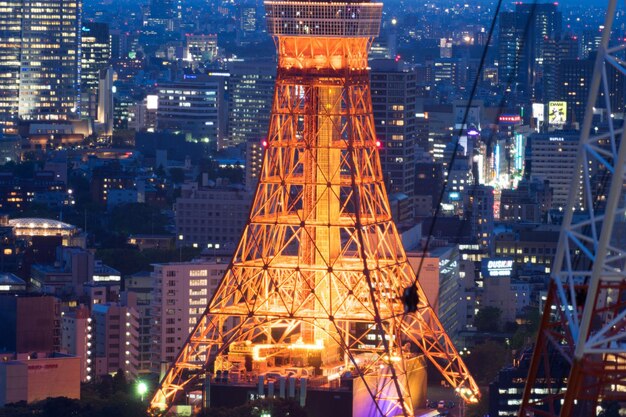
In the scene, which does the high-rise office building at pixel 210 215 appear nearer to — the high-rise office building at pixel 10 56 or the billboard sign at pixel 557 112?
the billboard sign at pixel 557 112

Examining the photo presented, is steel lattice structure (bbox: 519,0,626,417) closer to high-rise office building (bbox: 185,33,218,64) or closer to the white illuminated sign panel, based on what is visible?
the white illuminated sign panel

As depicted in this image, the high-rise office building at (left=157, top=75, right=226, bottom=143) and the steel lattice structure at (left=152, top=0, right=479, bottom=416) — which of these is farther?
the high-rise office building at (left=157, top=75, right=226, bottom=143)

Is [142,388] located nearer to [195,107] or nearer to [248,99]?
[248,99]

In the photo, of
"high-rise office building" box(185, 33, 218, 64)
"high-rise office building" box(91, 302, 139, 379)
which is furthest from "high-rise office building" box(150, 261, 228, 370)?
"high-rise office building" box(185, 33, 218, 64)

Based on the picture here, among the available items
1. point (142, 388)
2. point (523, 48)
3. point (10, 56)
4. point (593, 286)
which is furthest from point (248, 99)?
point (593, 286)

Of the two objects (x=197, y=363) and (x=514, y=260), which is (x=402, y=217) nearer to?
(x=514, y=260)

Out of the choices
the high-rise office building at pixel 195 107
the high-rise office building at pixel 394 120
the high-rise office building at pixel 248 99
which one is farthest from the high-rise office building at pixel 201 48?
the high-rise office building at pixel 394 120
